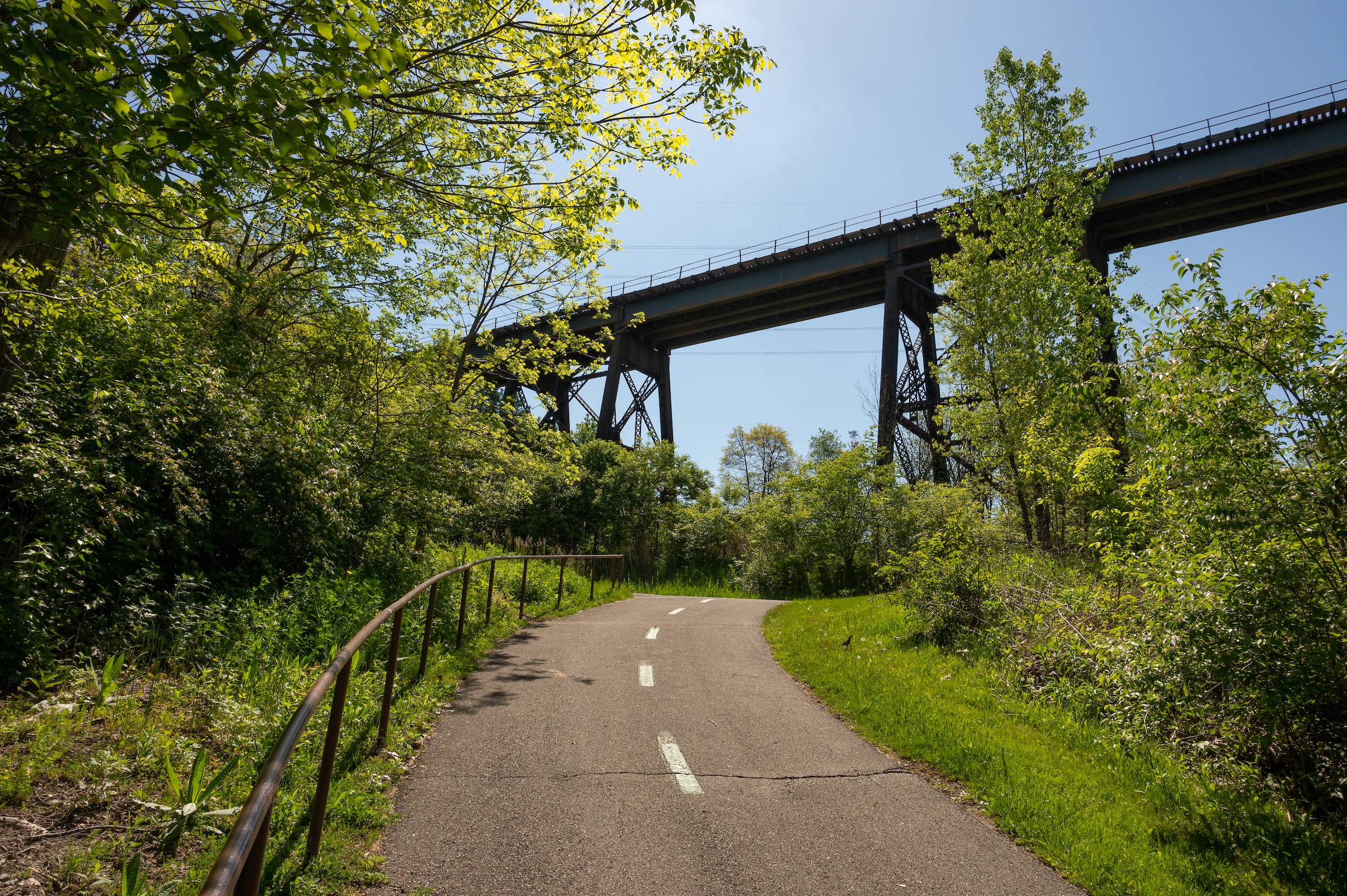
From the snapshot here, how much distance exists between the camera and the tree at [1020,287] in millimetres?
12672

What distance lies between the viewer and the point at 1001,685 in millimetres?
7246

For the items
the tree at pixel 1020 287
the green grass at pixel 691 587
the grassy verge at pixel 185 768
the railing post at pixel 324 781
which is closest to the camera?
the grassy verge at pixel 185 768

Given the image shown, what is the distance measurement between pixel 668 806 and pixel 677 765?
68cm

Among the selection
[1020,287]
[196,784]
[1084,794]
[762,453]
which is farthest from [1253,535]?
[762,453]

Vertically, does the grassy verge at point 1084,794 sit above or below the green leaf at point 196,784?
below

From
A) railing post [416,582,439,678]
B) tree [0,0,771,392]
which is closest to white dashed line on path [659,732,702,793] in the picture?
railing post [416,582,439,678]

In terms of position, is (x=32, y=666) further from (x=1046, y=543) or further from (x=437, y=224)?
(x=1046, y=543)

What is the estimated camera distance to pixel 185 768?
3900 mm

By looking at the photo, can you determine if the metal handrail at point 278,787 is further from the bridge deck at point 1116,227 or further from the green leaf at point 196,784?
the bridge deck at point 1116,227

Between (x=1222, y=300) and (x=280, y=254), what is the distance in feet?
42.7

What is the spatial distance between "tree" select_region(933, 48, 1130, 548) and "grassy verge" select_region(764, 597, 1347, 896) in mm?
5920

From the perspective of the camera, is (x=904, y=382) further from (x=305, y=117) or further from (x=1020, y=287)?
(x=305, y=117)

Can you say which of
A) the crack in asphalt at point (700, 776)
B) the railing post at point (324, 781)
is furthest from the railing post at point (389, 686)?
the railing post at point (324, 781)

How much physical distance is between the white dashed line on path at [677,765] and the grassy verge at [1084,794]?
1.87 metres
